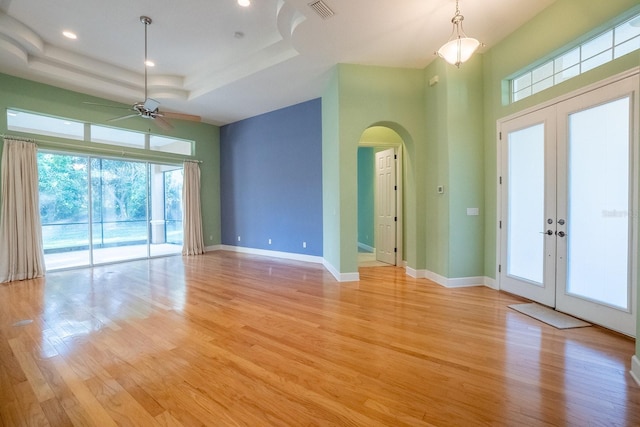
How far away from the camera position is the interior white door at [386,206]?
5.90 m

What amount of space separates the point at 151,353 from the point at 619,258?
4.50 m

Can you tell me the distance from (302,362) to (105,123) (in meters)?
6.57

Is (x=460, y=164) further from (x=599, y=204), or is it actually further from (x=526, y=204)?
(x=599, y=204)

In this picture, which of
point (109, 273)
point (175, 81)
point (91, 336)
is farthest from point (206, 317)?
point (175, 81)

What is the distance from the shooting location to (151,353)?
2.38 m

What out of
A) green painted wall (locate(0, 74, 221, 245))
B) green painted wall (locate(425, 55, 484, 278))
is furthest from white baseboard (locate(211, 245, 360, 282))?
green painted wall (locate(425, 55, 484, 278))

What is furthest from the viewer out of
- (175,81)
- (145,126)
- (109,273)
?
(145,126)

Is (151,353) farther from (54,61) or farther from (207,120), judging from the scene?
(207,120)

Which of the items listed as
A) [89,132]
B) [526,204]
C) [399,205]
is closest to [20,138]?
[89,132]

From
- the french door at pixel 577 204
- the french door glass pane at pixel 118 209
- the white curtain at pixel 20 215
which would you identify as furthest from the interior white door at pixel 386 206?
the white curtain at pixel 20 215

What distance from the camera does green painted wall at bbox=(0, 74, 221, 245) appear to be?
491 centimetres

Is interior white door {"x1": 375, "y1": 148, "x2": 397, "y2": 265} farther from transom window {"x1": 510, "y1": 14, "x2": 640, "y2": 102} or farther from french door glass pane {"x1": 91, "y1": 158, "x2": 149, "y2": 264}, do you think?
french door glass pane {"x1": 91, "y1": 158, "x2": 149, "y2": 264}

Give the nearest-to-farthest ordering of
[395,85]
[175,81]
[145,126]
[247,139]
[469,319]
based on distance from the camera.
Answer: [469,319], [395,85], [175,81], [145,126], [247,139]

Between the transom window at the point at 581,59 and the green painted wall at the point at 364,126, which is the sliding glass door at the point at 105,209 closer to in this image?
the green painted wall at the point at 364,126
